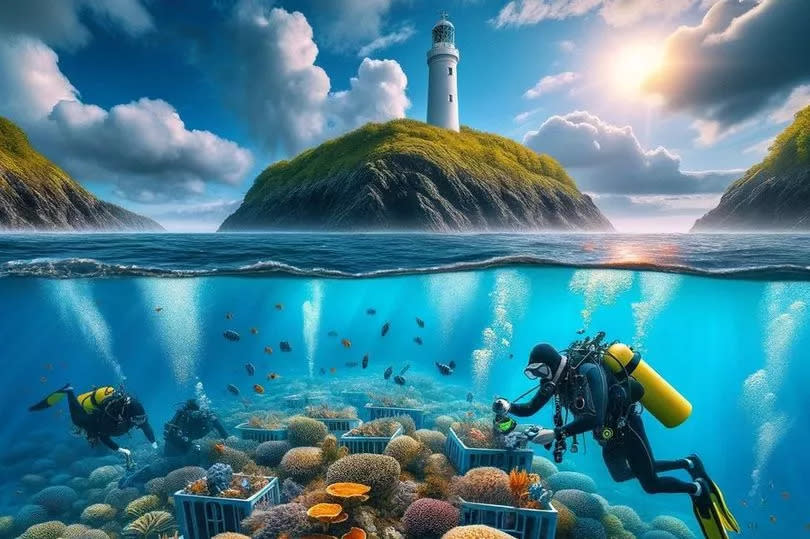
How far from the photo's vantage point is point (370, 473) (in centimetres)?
744

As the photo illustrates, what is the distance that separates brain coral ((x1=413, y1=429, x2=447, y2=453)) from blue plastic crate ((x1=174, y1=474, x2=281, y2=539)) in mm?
3767

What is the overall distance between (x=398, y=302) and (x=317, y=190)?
573 inches

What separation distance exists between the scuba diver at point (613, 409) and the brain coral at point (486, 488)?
7.43ft

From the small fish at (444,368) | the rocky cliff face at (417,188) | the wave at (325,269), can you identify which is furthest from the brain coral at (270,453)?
the rocky cliff face at (417,188)

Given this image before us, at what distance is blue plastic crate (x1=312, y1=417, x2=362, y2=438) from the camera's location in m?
11.8

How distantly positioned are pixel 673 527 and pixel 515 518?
6547 mm

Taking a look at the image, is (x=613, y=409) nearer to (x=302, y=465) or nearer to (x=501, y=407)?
(x=501, y=407)

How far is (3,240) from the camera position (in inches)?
648

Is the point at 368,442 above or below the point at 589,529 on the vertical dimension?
above

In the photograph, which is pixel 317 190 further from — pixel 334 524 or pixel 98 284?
pixel 334 524

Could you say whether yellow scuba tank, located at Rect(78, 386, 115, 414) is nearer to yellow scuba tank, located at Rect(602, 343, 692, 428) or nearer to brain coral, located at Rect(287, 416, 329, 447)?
brain coral, located at Rect(287, 416, 329, 447)

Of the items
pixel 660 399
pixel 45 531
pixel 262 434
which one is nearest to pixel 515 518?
pixel 660 399

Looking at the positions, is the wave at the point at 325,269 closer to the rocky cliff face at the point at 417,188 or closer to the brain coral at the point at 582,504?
the brain coral at the point at 582,504

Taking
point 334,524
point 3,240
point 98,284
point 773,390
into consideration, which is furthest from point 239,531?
point 773,390
